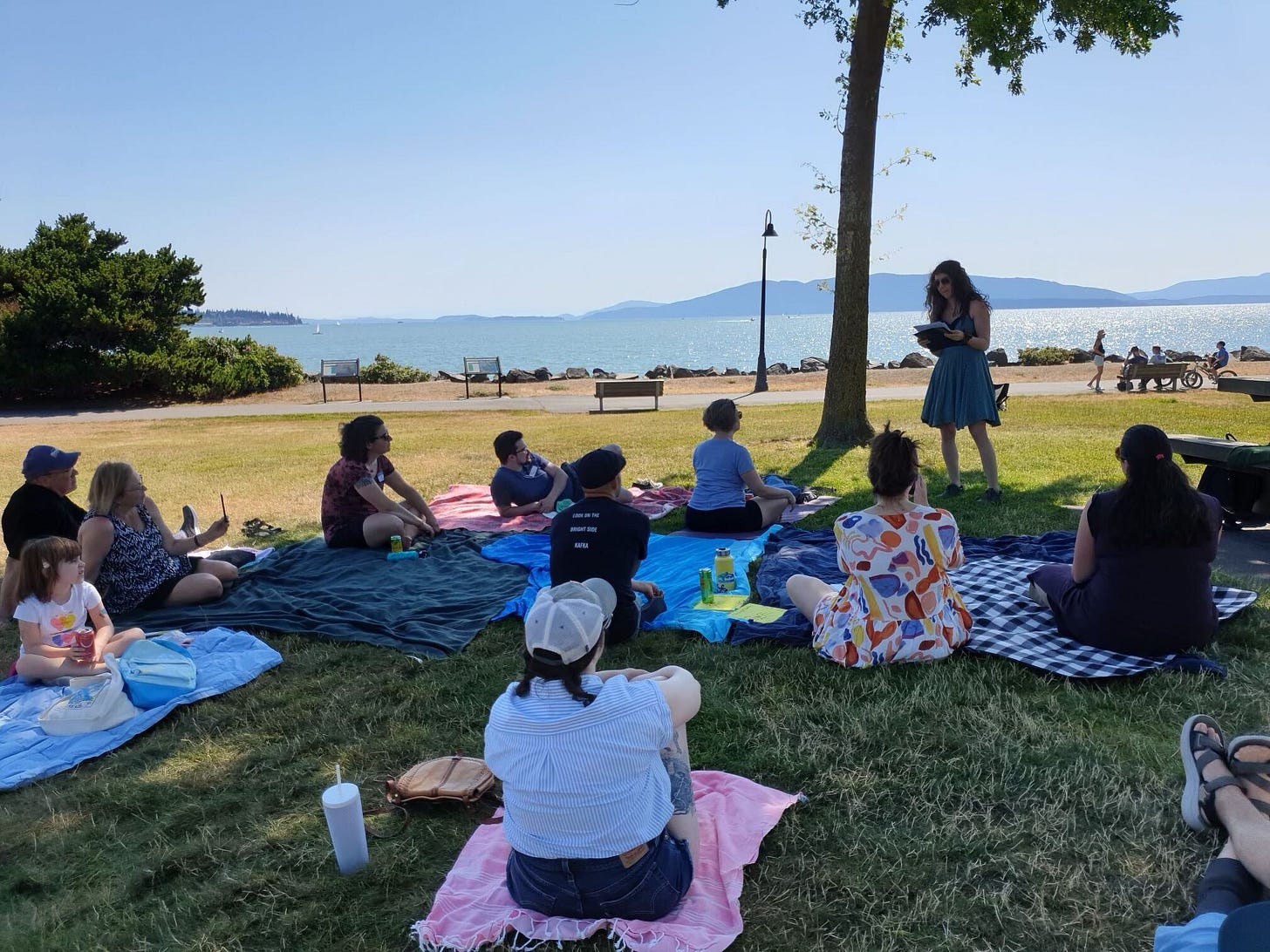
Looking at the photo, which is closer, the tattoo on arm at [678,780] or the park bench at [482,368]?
the tattoo on arm at [678,780]

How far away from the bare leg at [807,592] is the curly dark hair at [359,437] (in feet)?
12.0

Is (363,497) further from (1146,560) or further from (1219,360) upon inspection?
(1219,360)

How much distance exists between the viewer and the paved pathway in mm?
19766

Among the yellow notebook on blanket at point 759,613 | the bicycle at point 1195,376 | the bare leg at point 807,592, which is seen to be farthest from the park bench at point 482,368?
the bare leg at point 807,592

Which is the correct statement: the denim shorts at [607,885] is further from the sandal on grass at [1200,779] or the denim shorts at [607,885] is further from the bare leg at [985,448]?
the bare leg at [985,448]

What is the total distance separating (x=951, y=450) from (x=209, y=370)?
21410 mm

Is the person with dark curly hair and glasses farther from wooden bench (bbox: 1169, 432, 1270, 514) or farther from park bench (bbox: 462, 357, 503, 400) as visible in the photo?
park bench (bbox: 462, 357, 503, 400)

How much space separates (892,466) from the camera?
13.8 ft

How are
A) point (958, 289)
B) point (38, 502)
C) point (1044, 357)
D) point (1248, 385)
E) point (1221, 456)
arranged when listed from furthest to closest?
point (1044, 357) → point (1248, 385) → point (958, 289) → point (1221, 456) → point (38, 502)

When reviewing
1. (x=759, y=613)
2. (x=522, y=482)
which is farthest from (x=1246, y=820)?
(x=522, y=482)

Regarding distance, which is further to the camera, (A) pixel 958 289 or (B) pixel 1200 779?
(A) pixel 958 289

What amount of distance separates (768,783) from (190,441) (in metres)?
14.5

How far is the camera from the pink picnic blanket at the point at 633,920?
2.58m

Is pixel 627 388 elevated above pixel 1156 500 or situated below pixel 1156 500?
above
